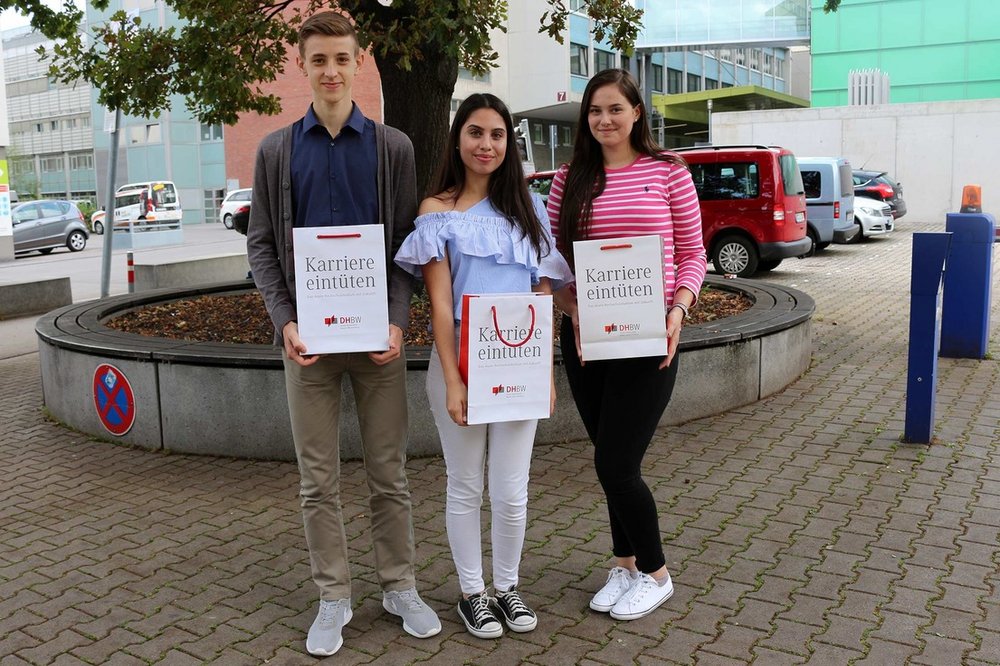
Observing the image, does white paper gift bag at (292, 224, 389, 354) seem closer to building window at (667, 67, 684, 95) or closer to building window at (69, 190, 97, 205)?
building window at (667, 67, 684, 95)

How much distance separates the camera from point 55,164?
245 ft

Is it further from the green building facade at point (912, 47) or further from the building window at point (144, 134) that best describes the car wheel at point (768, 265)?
the building window at point (144, 134)

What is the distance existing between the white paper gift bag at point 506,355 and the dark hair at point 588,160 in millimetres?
346

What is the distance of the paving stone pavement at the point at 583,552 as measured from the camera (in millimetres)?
3637

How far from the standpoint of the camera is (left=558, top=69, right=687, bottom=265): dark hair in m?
3.59

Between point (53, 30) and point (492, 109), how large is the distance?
22.6 feet

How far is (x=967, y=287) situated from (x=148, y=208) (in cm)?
3267

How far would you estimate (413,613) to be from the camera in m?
3.73

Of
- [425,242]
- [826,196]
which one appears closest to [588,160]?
[425,242]

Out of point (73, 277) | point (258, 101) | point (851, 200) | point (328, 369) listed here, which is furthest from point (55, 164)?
point (328, 369)

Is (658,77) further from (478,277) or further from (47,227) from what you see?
(478,277)

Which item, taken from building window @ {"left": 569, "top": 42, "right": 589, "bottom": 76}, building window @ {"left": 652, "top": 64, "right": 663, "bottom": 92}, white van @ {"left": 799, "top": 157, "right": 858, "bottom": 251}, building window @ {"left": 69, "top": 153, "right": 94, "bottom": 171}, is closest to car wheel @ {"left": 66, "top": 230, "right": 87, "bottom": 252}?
white van @ {"left": 799, "top": 157, "right": 858, "bottom": 251}

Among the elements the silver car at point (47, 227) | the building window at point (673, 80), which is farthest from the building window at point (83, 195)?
the silver car at point (47, 227)

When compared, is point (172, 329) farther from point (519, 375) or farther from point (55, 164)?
point (55, 164)
